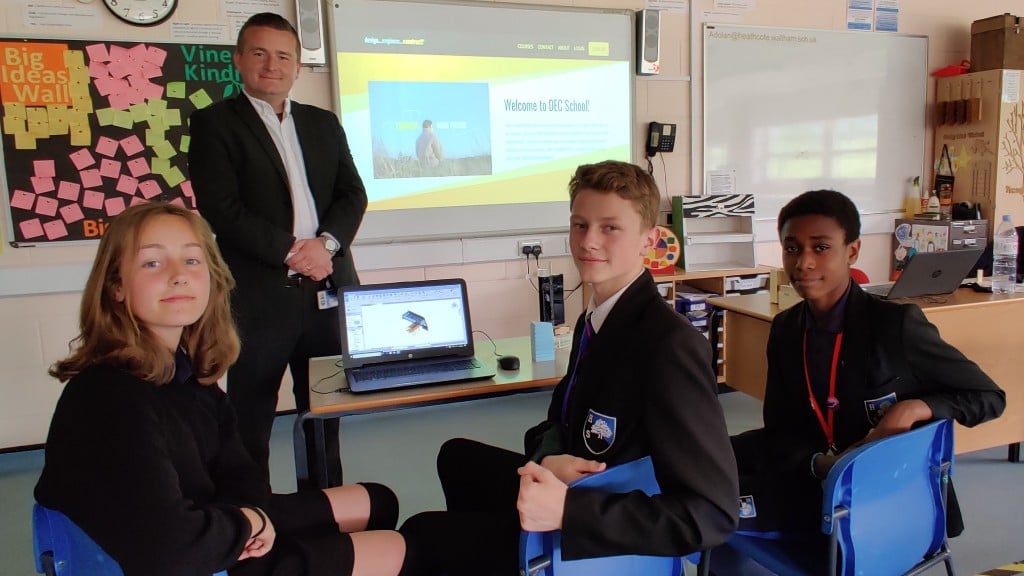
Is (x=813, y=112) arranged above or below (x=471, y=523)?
above

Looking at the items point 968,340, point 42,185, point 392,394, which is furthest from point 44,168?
point 968,340

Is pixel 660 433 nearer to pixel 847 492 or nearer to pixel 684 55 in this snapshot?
pixel 847 492

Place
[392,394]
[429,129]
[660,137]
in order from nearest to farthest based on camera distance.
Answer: [392,394]
[429,129]
[660,137]

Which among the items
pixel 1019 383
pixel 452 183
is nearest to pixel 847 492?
pixel 1019 383

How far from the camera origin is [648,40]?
408 cm

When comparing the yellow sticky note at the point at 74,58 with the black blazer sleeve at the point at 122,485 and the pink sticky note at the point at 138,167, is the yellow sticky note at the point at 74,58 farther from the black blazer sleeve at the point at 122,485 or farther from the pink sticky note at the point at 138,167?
the black blazer sleeve at the point at 122,485

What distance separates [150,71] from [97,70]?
0.72 ft

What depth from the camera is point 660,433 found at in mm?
1108

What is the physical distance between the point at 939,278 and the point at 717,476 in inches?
74.3

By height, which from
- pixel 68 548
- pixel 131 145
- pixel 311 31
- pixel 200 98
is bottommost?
pixel 68 548

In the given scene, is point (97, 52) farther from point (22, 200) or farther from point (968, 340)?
point (968, 340)

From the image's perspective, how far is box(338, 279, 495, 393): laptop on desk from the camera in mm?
2092

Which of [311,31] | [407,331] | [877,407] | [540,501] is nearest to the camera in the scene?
[540,501]

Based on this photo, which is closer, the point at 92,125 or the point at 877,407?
the point at 877,407
